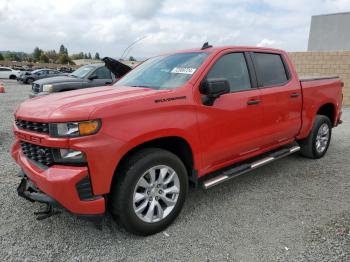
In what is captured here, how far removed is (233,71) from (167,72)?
0.83 metres

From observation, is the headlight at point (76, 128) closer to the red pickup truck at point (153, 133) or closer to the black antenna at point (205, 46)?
the red pickup truck at point (153, 133)

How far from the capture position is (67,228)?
3.25m

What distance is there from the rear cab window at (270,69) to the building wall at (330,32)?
68.0 ft

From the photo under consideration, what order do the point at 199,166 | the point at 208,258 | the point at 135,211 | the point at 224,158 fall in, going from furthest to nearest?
1. the point at 224,158
2. the point at 199,166
3. the point at 135,211
4. the point at 208,258

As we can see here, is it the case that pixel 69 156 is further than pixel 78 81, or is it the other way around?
pixel 78 81

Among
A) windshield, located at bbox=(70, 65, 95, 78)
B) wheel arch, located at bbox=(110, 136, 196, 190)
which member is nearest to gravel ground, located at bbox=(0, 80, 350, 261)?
Result: wheel arch, located at bbox=(110, 136, 196, 190)

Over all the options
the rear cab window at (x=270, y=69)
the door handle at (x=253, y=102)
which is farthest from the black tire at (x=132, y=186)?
the rear cab window at (x=270, y=69)

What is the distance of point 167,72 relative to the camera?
149 inches

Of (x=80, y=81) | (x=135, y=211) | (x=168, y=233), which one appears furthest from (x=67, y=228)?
(x=80, y=81)

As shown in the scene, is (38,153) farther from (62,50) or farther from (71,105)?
(62,50)

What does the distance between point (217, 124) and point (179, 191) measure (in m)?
0.85

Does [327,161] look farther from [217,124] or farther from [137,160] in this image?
[137,160]

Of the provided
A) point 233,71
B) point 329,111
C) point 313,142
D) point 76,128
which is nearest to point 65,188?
point 76,128

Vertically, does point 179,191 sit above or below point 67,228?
above
